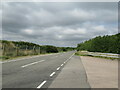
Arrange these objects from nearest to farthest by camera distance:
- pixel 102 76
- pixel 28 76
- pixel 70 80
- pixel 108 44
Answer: pixel 70 80
pixel 28 76
pixel 102 76
pixel 108 44

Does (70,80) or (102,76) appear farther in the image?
(102,76)

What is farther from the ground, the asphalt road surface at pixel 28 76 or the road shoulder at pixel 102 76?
the asphalt road surface at pixel 28 76

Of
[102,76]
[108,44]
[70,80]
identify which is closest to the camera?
[70,80]

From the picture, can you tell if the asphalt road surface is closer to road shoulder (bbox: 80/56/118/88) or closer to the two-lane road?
the two-lane road

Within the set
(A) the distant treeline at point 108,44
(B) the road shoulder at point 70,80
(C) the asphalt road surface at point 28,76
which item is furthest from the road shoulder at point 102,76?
(A) the distant treeline at point 108,44

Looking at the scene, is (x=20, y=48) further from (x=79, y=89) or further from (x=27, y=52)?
(x=79, y=89)

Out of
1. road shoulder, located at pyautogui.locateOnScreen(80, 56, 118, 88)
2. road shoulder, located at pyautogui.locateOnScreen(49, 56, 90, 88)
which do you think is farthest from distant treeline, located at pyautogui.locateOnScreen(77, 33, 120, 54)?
road shoulder, located at pyautogui.locateOnScreen(49, 56, 90, 88)

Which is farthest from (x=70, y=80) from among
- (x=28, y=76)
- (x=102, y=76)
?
(x=28, y=76)

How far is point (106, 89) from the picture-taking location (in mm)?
6016

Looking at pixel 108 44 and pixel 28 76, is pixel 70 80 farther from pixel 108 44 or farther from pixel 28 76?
pixel 108 44

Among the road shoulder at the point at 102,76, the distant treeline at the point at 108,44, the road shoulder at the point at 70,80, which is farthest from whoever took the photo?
the distant treeline at the point at 108,44

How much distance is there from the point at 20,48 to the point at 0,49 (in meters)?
6.76

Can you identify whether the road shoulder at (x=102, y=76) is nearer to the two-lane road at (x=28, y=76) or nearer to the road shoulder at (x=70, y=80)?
the road shoulder at (x=70, y=80)

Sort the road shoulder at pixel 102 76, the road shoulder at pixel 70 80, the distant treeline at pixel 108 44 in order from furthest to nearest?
1. the distant treeline at pixel 108 44
2. the road shoulder at pixel 102 76
3. the road shoulder at pixel 70 80
